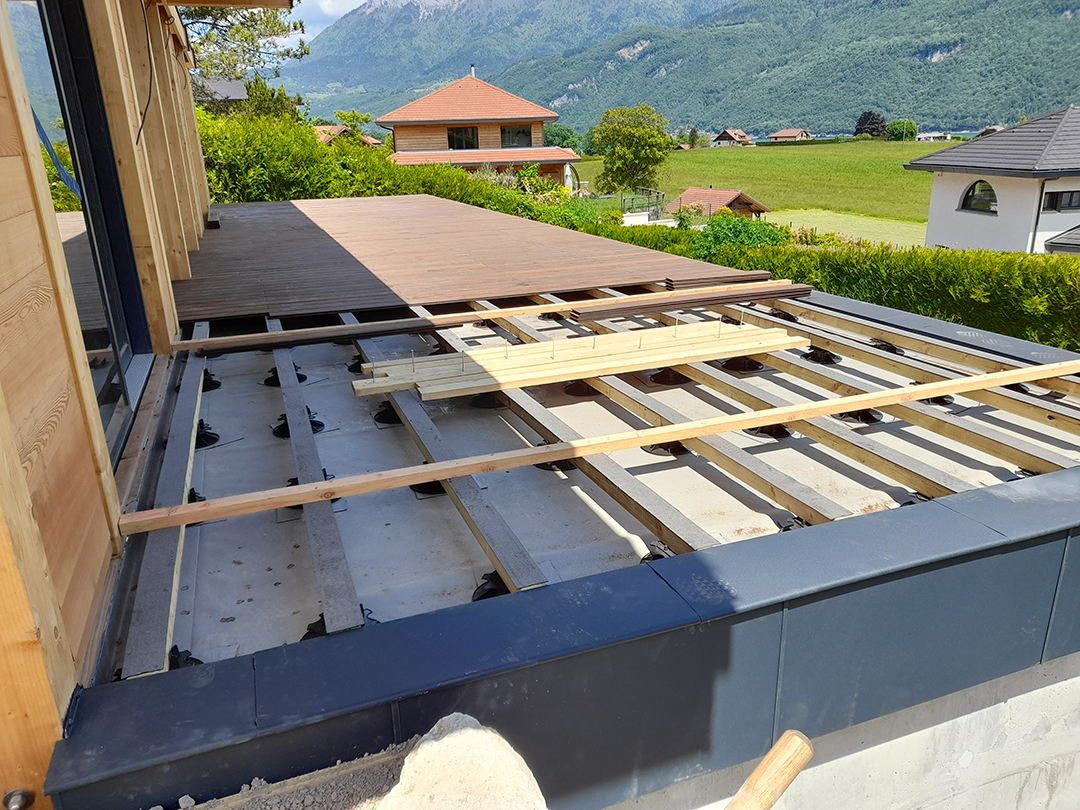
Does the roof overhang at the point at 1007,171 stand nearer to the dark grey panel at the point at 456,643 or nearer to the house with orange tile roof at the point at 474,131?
the house with orange tile roof at the point at 474,131

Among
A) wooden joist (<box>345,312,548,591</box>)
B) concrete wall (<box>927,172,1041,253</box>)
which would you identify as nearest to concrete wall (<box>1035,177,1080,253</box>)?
concrete wall (<box>927,172,1041,253</box>)

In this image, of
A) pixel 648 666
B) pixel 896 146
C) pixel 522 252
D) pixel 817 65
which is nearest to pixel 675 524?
pixel 648 666

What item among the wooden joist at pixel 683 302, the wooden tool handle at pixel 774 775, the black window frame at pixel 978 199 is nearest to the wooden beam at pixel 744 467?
the wooden joist at pixel 683 302

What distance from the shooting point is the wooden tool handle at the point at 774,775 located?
4.15 feet

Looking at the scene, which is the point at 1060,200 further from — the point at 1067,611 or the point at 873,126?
the point at 873,126

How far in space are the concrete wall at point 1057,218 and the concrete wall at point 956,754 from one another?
1096 inches

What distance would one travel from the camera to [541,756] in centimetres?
202

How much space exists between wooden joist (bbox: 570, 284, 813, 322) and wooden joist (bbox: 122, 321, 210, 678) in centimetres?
265

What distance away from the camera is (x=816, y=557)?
232cm

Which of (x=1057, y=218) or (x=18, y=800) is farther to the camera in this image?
(x=1057, y=218)

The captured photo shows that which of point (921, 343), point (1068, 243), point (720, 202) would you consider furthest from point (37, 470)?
point (720, 202)

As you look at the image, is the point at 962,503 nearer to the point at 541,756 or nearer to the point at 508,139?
the point at 541,756

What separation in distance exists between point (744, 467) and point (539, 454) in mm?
823

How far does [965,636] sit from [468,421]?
2.44m
